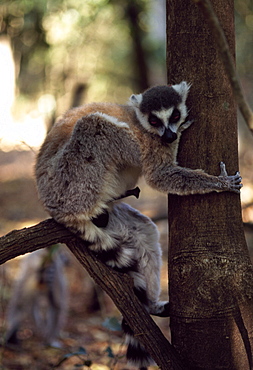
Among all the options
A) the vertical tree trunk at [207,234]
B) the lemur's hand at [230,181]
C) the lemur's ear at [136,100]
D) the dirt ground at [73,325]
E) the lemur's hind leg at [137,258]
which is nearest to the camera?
the vertical tree trunk at [207,234]

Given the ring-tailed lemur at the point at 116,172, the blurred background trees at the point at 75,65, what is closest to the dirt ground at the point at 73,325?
the blurred background trees at the point at 75,65

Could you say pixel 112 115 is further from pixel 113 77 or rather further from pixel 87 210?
pixel 113 77

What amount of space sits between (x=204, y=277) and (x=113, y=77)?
9.02 m

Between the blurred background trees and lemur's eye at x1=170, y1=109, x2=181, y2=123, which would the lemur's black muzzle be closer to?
lemur's eye at x1=170, y1=109, x2=181, y2=123

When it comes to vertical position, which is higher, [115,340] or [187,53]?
[187,53]

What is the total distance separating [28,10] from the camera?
667 cm

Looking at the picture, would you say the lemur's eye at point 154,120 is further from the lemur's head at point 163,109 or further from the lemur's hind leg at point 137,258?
the lemur's hind leg at point 137,258

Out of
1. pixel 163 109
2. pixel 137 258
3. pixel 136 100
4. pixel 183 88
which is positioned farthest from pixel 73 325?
pixel 183 88

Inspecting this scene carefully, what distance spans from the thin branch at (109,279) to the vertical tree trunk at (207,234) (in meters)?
0.15

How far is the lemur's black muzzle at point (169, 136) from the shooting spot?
9.32 ft

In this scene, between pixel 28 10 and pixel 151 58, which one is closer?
pixel 28 10

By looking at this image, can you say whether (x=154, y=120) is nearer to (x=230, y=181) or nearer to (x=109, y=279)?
(x=230, y=181)

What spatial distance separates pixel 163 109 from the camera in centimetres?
309

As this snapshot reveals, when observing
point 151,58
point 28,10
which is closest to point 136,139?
point 28,10
